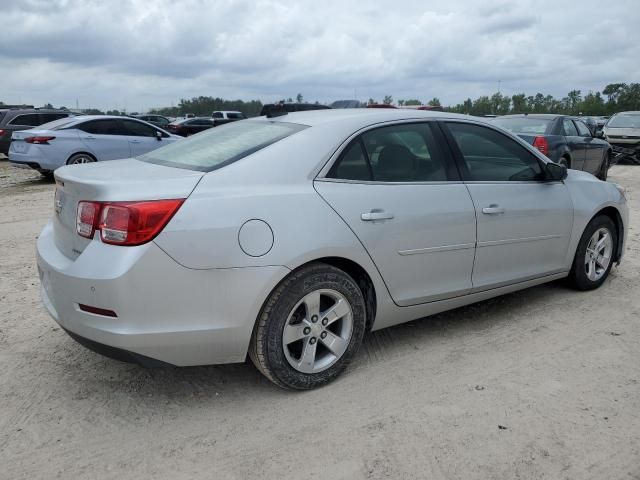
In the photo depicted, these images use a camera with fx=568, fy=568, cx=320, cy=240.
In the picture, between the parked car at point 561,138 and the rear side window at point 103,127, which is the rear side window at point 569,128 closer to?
the parked car at point 561,138

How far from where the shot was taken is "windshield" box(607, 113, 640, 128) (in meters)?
17.2

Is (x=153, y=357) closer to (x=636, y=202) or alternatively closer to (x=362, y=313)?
(x=362, y=313)

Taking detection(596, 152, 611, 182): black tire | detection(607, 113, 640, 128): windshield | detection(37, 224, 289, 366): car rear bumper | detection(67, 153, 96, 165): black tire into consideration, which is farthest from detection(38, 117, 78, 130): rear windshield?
detection(607, 113, 640, 128): windshield

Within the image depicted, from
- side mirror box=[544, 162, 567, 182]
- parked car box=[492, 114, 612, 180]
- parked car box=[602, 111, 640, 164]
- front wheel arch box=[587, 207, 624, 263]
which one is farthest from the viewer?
parked car box=[602, 111, 640, 164]

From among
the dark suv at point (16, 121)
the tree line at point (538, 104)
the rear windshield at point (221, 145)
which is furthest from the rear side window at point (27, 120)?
the tree line at point (538, 104)

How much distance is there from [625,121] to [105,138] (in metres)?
14.9

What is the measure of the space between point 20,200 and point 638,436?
9.84 meters

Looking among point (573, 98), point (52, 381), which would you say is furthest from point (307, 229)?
point (573, 98)

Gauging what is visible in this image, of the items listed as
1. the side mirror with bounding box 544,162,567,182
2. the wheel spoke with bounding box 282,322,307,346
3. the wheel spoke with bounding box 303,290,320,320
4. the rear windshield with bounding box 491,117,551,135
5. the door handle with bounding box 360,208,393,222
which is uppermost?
the rear windshield with bounding box 491,117,551,135

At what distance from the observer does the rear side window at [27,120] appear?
16.1 m

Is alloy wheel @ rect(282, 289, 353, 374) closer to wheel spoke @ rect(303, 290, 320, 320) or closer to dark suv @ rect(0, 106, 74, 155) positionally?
wheel spoke @ rect(303, 290, 320, 320)

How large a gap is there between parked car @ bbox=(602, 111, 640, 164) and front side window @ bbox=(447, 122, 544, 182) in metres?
14.1

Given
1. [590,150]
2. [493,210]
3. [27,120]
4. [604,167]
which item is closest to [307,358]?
[493,210]

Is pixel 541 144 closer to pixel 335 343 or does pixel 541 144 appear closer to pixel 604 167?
pixel 604 167
